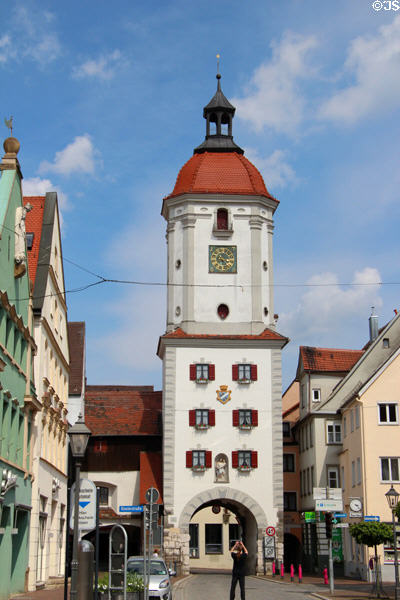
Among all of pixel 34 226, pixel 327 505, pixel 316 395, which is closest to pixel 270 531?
pixel 316 395

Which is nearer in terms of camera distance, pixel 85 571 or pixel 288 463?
pixel 85 571

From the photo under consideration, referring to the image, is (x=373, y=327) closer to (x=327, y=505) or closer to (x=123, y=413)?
(x=123, y=413)

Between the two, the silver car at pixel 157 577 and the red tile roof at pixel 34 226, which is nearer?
the silver car at pixel 157 577

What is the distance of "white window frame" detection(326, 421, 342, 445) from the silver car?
98.0 ft

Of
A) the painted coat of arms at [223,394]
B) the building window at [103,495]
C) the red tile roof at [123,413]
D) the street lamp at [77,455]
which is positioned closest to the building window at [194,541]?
the red tile roof at [123,413]

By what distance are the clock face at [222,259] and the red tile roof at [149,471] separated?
12.7 metres

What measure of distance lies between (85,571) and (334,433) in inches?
1525

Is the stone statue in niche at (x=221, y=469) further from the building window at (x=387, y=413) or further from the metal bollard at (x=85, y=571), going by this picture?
the metal bollard at (x=85, y=571)

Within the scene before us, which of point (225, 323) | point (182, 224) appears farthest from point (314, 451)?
point (182, 224)

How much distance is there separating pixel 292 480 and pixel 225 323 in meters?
17.6

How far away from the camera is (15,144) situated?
30188mm

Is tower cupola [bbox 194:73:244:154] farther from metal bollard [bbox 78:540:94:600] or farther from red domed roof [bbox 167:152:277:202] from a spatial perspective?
metal bollard [bbox 78:540:94:600]

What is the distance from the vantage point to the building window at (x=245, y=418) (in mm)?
54125

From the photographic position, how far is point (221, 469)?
2105 inches
